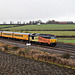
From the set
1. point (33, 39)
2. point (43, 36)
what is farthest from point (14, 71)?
point (33, 39)

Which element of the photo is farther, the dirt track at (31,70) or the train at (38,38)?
the train at (38,38)

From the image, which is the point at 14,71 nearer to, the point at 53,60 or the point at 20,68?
the point at 20,68

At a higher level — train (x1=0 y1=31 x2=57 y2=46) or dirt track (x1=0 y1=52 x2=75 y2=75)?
train (x1=0 y1=31 x2=57 y2=46)

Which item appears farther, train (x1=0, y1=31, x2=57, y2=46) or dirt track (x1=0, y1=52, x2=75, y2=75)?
train (x1=0, y1=31, x2=57, y2=46)

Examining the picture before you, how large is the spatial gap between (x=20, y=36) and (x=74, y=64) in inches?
1038

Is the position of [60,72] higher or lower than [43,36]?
lower

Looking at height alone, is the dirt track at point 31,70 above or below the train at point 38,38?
below

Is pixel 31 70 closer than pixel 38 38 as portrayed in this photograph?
Yes

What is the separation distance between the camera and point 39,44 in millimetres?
32906

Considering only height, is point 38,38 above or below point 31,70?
above

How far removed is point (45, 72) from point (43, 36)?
650 inches

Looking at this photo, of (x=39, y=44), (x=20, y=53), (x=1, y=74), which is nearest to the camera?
(x=1, y=74)

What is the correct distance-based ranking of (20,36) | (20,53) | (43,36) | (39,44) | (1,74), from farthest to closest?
(20,36) < (39,44) < (43,36) < (20,53) < (1,74)

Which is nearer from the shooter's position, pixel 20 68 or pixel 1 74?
pixel 1 74
